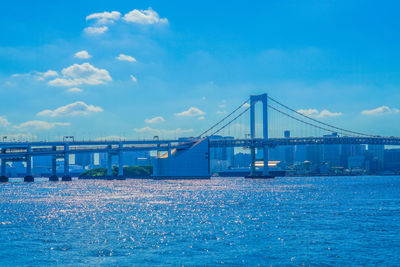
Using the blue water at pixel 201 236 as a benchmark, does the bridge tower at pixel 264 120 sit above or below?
above

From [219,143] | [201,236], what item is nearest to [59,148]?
[219,143]

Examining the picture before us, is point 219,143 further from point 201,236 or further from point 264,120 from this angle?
point 201,236

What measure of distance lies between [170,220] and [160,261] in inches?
456

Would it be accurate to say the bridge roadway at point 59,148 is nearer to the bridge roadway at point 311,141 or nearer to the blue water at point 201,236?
the bridge roadway at point 311,141

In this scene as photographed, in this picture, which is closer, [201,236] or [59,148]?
[201,236]

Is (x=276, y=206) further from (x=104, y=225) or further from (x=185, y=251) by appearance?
(x=185, y=251)

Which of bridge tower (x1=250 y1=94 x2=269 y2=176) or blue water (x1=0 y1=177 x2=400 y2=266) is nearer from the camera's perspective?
blue water (x1=0 y1=177 x2=400 y2=266)

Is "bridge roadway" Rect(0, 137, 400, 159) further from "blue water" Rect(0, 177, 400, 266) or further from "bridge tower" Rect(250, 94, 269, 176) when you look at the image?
"blue water" Rect(0, 177, 400, 266)

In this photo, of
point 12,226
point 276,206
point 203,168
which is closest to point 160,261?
point 12,226

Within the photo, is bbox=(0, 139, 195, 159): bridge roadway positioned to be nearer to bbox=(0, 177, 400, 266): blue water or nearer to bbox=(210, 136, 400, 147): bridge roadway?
bbox=(210, 136, 400, 147): bridge roadway

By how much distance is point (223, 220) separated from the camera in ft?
98.0

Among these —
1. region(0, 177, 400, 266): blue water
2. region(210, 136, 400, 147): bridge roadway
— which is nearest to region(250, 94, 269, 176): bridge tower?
region(210, 136, 400, 147): bridge roadway

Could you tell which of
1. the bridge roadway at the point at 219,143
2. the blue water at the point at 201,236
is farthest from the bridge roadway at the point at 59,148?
the blue water at the point at 201,236

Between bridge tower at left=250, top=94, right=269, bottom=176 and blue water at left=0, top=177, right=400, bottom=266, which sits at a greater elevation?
bridge tower at left=250, top=94, right=269, bottom=176
